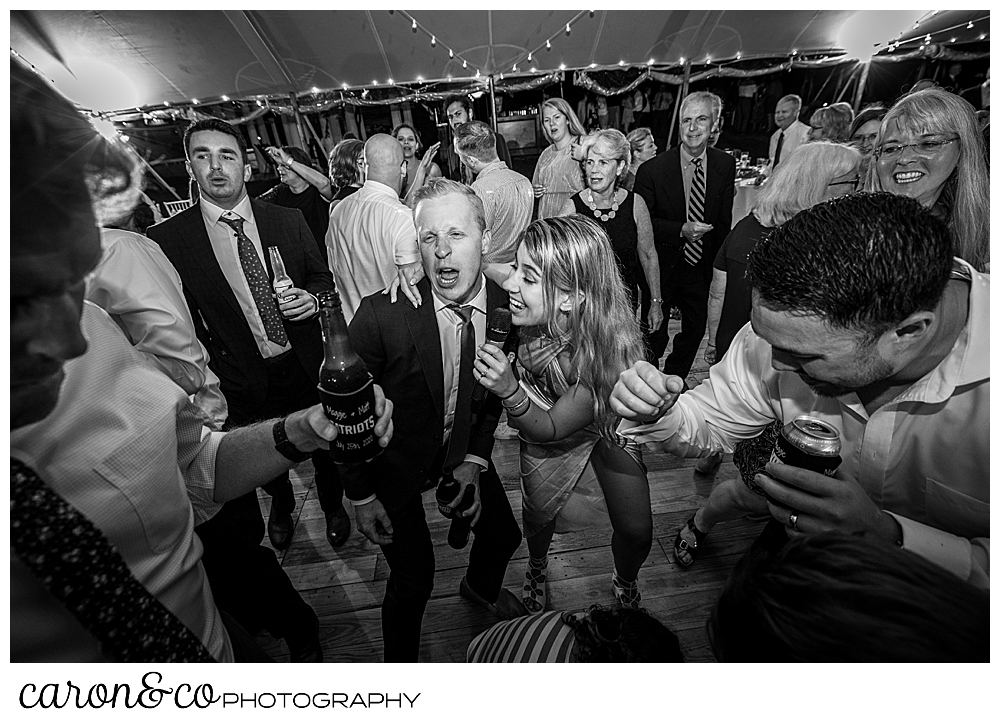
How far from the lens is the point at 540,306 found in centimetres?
113

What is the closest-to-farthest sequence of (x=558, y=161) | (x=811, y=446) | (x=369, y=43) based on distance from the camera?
(x=811, y=446) → (x=369, y=43) → (x=558, y=161)

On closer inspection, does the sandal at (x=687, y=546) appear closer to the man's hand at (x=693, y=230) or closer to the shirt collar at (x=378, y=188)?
the man's hand at (x=693, y=230)

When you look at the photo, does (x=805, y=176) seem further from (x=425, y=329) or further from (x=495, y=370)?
(x=425, y=329)

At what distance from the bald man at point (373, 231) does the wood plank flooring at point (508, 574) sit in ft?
2.30

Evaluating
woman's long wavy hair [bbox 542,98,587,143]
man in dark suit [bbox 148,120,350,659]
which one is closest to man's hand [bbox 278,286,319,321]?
man in dark suit [bbox 148,120,350,659]

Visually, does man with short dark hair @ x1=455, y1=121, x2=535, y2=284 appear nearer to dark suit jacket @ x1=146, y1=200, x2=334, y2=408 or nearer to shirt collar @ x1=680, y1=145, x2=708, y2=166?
dark suit jacket @ x1=146, y1=200, x2=334, y2=408

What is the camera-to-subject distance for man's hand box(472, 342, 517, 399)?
110cm

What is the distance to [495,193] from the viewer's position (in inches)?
46.8

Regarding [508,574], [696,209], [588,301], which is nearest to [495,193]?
[588,301]

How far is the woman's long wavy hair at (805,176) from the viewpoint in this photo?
1214 millimetres

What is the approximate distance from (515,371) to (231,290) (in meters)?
0.75
